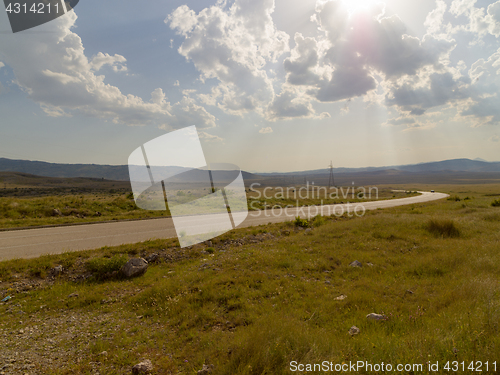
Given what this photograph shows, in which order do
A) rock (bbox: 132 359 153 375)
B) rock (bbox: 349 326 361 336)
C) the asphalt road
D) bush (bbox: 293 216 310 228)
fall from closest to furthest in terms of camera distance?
rock (bbox: 132 359 153 375), rock (bbox: 349 326 361 336), the asphalt road, bush (bbox: 293 216 310 228)

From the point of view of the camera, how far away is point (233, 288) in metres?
7.49

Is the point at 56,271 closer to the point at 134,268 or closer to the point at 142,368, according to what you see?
the point at 134,268

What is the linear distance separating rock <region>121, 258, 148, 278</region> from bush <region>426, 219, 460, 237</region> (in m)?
14.8

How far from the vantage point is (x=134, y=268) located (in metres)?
9.34

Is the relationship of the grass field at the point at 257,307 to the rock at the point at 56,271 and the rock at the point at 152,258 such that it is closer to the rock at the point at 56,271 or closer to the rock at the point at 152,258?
the rock at the point at 56,271

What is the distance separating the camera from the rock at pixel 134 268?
9.27 metres

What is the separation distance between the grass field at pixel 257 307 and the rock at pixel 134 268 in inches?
12.9

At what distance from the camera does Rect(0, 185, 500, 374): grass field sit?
4113mm

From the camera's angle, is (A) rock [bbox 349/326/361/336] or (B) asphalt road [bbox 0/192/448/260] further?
(B) asphalt road [bbox 0/192/448/260]

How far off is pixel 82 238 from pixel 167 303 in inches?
366

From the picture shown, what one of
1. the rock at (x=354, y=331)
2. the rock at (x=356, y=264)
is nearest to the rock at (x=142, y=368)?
the rock at (x=354, y=331)
